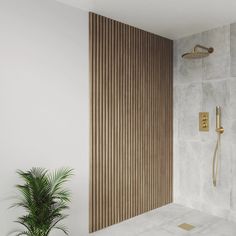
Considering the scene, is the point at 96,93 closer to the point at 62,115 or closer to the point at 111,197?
the point at 62,115

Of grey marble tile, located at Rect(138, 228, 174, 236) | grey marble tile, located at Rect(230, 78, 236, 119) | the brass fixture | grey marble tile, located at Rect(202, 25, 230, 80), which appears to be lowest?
grey marble tile, located at Rect(138, 228, 174, 236)

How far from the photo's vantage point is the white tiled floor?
8.96ft

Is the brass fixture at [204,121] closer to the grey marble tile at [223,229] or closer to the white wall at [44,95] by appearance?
the grey marble tile at [223,229]

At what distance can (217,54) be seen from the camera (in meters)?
3.21

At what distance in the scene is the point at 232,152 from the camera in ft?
10.1

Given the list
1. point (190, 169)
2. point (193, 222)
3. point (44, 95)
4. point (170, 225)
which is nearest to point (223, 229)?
point (193, 222)

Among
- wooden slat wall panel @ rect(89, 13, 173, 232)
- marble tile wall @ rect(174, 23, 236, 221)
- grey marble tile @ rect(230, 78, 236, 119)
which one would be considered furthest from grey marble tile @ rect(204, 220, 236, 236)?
grey marble tile @ rect(230, 78, 236, 119)

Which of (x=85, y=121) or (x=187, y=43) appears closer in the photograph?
(x=85, y=121)

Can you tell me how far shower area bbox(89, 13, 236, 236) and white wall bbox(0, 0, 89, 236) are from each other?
5.7 inches

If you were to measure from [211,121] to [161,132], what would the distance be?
0.67 metres

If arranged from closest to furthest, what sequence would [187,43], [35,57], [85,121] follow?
[35,57]
[85,121]
[187,43]

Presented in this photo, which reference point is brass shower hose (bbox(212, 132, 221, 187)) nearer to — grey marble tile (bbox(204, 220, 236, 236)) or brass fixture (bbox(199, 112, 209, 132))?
brass fixture (bbox(199, 112, 209, 132))

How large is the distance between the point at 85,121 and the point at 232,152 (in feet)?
5.99

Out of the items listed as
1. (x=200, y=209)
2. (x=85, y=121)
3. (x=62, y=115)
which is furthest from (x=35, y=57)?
(x=200, y=209)
